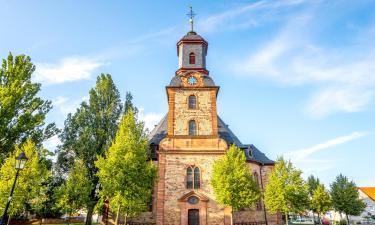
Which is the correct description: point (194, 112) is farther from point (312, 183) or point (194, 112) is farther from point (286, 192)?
point (312, 183)

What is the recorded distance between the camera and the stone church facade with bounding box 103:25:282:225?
24.9 meters

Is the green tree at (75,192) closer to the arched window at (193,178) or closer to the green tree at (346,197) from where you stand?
the arched window at (193,178)

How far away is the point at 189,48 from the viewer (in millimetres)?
31156

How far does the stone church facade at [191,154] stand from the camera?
2486 cm

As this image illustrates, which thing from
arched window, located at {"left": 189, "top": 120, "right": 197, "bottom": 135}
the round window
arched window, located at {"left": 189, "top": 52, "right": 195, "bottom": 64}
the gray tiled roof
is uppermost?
arched window, located at {"left": 189, "top": 52, "right": 195, "bottom": 64}

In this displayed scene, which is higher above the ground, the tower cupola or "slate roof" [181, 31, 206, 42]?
"slate roof" [181, 31, 206, 42]

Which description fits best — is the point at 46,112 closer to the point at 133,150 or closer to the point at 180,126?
the point at 133,150

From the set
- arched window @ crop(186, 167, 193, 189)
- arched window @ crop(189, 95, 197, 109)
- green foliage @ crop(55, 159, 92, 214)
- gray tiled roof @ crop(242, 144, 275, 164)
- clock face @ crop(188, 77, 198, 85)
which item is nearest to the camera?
arched window @ crop(186, 167, 193, 189)

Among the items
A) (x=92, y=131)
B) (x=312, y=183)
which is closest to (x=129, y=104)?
(x=92, y=131)

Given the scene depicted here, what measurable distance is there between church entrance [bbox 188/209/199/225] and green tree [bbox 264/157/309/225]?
7.06 meters

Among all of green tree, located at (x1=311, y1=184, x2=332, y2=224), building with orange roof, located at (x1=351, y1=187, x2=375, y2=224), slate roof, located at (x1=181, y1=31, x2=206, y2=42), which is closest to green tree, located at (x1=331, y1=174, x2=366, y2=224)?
green tree, located at (x1=311, y1=184, x2=332, y2=224)

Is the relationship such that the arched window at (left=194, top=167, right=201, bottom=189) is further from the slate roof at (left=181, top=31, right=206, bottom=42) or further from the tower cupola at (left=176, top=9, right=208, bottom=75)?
the slate roof at (left=181, top=31, right=206, bottom=42)

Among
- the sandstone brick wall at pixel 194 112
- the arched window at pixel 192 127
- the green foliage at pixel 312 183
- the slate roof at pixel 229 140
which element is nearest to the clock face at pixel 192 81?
the sandstone brick wall at pixel 194 112

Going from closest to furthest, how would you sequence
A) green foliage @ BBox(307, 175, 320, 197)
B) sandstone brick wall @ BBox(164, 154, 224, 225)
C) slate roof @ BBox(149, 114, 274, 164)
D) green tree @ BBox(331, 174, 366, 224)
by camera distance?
sandstone brick wall @ BBox(164, 154, 224, 225), slate roof @ BBox(149, 114, 274, 164), green tree @ BBox(331, 174, 366, 224), green foliage @ BBox(307, 175, 320, 197)
